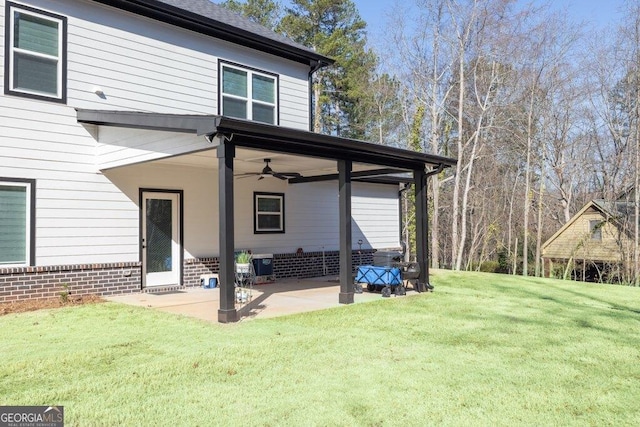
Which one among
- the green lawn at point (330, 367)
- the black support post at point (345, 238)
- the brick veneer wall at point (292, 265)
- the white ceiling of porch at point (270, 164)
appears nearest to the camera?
the green lawn at point (330, 367)

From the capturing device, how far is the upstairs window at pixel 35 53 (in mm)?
7969

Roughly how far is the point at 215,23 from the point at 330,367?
28.4 ft

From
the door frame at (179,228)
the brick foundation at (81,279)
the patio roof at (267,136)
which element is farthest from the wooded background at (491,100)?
the door frame at (179,228)

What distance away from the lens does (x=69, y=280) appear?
838 centimetres

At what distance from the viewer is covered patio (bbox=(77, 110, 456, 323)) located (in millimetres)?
6441

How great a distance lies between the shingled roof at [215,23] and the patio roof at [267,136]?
268 centimetres

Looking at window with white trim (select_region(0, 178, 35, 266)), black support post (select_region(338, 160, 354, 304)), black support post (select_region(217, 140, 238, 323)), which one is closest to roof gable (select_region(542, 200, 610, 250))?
black support post (select_region(338, 160, 354, 304))

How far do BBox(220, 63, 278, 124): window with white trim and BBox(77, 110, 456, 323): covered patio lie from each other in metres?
1.77

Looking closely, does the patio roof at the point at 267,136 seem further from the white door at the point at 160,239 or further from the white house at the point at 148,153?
the white door at the point at 160,239

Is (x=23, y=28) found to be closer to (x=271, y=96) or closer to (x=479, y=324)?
(x=271, y=96)

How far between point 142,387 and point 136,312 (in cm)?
345

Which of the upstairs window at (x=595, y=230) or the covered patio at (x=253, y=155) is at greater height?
the covered patio at (x=253, y=155)

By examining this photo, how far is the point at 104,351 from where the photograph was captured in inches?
198

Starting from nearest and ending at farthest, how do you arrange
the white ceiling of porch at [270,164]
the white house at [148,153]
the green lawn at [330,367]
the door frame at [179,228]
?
the green lawn at [330,367], the white house at [148,153], the white ceiling of porch at [270,164], the door frame at [179,228]
